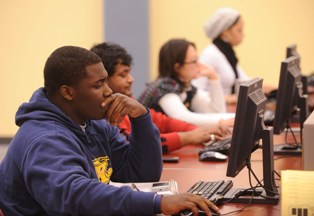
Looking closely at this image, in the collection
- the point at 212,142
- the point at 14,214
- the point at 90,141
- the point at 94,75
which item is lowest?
the point at 212,142

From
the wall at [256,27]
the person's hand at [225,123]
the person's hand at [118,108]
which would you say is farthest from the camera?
the wall at [256,27]

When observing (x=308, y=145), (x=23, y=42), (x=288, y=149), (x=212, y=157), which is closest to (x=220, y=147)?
(x=212, y=157)

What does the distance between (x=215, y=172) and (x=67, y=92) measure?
926 millimetres

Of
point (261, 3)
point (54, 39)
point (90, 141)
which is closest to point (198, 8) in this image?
point (261, 3)

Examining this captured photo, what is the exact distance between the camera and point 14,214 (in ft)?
6.64

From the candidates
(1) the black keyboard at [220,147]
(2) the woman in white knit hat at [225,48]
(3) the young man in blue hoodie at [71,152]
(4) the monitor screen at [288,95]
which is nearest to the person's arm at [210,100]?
(2) the woman in white knit hat at [225,48]

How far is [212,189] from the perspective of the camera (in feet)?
7.59

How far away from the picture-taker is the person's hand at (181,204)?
1.92 meters

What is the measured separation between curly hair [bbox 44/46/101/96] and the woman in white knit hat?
3.48 m

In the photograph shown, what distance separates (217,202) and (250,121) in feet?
0.94

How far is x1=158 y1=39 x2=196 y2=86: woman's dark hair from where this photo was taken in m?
4.14

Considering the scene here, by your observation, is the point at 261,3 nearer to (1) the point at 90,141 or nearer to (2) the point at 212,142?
(2) the point at 212,142

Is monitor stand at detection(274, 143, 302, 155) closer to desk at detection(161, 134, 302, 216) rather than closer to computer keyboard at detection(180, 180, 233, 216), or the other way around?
desk at detection(161, 134, 302, 216)

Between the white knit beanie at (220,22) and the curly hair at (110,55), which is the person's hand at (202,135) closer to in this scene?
the curly hair at (110,55)
